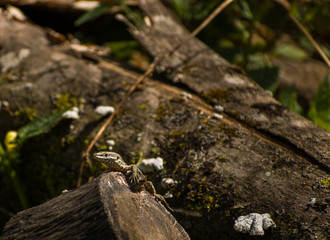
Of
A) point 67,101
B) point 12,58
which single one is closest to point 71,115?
point 67,101

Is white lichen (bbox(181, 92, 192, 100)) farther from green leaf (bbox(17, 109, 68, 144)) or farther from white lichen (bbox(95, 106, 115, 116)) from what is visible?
green leaf (bbox(17, 109, 68, 144))

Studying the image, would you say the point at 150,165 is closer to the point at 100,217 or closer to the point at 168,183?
the point at 168,183

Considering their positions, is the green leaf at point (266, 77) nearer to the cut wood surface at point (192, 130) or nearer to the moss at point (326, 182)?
the cut wood surface at point (192, 130)

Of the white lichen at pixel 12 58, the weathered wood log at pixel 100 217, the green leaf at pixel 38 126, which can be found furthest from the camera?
the white lichen at pixel 12 58

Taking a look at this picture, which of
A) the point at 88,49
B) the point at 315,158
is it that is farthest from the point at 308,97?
the point at 88,49

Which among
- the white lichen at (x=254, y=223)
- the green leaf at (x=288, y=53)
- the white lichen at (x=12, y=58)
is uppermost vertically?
the white lichen at (x=12, y=58)

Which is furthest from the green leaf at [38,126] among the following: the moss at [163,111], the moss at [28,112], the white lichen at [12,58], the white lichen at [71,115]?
the white lichen at [12,58]
